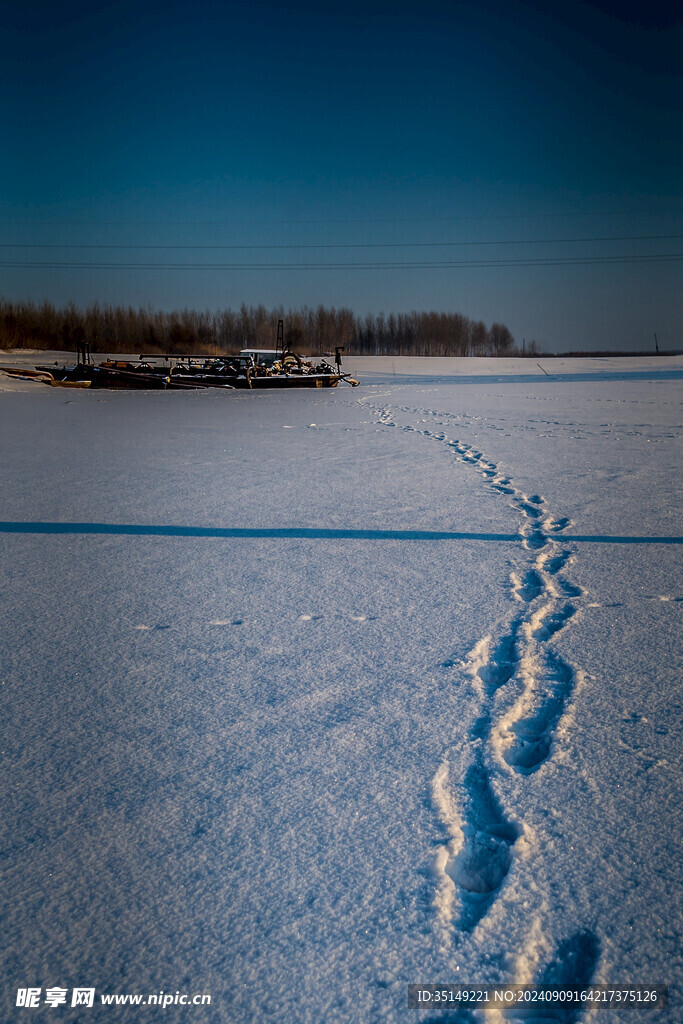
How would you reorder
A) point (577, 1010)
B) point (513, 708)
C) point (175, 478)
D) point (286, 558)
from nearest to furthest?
point (577, 1010) → point (513, 708) → point (286, 558) → point (175, 478)

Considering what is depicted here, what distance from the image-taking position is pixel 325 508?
14.6 feet

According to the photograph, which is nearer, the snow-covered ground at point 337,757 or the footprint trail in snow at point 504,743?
the snow-covered ground at point 337,757

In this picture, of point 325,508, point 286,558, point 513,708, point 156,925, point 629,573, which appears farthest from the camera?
point 325,508

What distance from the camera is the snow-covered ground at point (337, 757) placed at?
44.0 inches

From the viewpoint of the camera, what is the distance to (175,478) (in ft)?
18.3

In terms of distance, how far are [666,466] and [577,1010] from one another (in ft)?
18.8

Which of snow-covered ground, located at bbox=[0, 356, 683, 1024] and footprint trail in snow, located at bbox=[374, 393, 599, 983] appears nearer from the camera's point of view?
snow-covered ground, located at bbox=[0, 356, 683, 1024]

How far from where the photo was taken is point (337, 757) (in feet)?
5.39

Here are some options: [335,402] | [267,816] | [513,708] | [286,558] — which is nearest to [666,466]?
[286,558]

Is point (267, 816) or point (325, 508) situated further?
point (325, 508)

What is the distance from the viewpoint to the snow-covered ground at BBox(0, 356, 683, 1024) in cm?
112

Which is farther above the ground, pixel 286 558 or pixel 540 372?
pixel 540 372

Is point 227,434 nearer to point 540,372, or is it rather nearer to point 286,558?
point 286,558

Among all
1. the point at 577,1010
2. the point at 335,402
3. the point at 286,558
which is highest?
the point at 335,402
